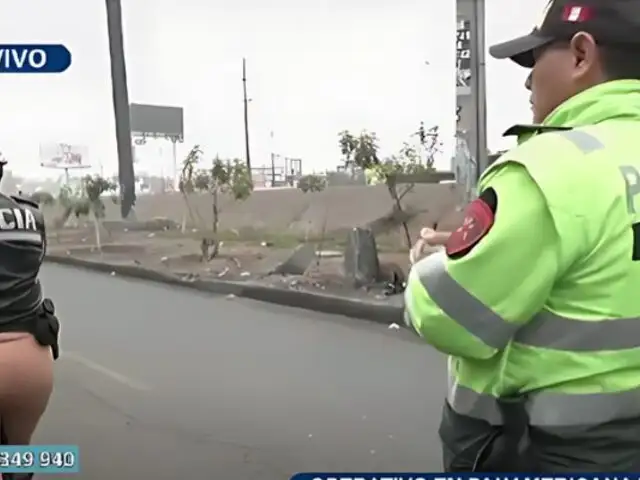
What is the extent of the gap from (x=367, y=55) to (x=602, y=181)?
833mm

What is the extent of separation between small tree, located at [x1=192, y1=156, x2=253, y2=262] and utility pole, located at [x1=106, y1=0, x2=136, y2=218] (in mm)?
145

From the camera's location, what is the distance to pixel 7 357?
1.36m

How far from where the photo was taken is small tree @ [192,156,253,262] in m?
1.50

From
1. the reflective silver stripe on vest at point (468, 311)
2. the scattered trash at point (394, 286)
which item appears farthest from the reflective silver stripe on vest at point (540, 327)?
the scattered trash at point (394, 286)

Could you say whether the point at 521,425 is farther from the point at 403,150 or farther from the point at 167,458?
the point at 167,458

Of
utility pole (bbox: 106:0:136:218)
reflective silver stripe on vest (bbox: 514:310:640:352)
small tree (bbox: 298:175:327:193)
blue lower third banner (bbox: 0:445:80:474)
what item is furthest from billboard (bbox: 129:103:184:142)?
reflective silver stripe on vest (bbox: 514:310:640:352)

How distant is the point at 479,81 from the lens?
1.42 m

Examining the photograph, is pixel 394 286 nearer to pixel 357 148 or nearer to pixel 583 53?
pixel 357 148

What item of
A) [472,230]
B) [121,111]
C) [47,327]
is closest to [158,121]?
[121,111]

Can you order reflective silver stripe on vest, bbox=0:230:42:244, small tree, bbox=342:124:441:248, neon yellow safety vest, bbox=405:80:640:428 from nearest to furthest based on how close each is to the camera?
neon yellow safety vest, bbox=405:80:640:428 < reflective silver stripe on vest, bbox=0:230:42:244 < small tree, bbox=342:124:441:248

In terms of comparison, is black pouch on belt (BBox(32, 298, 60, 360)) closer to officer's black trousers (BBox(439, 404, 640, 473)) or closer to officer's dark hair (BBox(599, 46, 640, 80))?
officer's black trousers (BBox(439, 404, 640, 473))

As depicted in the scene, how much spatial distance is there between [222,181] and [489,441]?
0.88 m

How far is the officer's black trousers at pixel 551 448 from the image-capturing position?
2.50 feet

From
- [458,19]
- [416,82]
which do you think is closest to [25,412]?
[416,82]
